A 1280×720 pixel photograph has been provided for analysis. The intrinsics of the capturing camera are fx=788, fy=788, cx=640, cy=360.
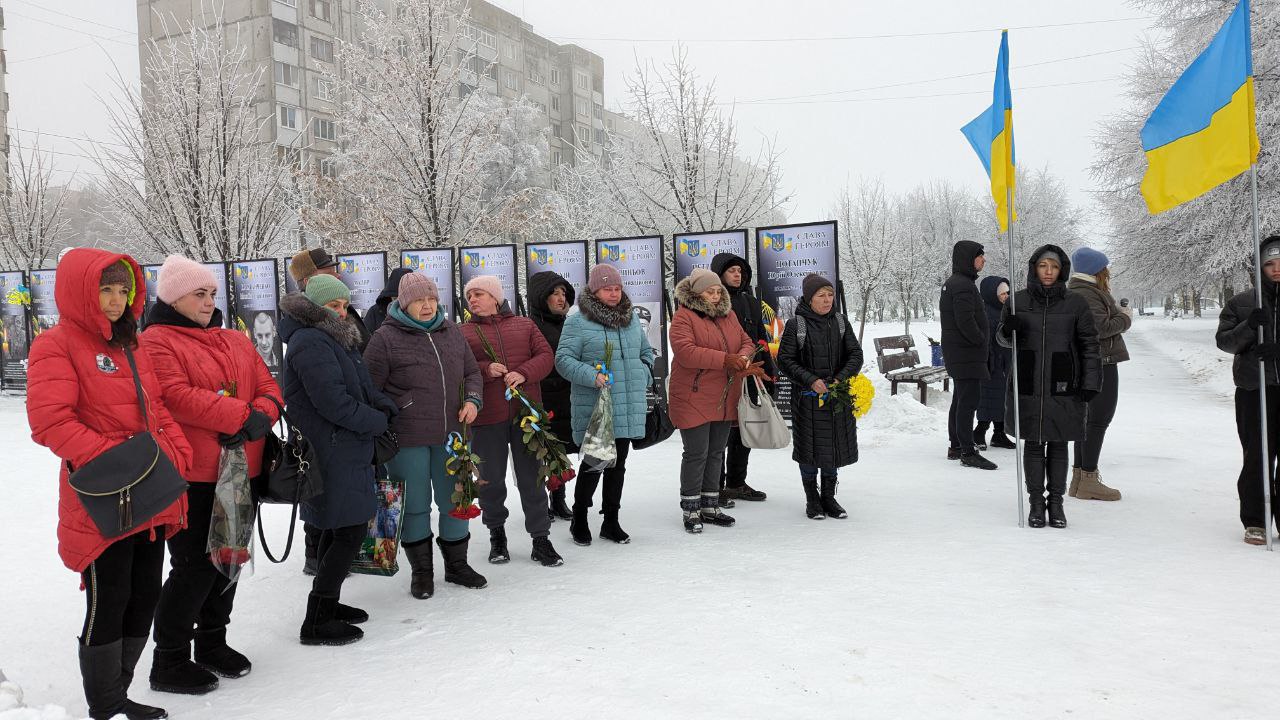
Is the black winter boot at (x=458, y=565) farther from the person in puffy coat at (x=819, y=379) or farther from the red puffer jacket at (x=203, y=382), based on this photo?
the person in puffy coat at (x=819, y=379)

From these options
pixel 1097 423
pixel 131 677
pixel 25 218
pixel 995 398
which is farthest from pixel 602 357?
pixel 25 218

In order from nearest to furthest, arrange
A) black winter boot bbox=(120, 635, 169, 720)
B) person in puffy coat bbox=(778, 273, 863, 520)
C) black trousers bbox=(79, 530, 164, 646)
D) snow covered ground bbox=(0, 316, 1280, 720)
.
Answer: black trousers bbox=(79, 530, 164, 646) < black winter boot bbox=(120, 635, 169, 720) < snow covered ground bbox=(0, 316, 1280, 720) < person in puffy coat bbox=(778, 273, 863, 520)

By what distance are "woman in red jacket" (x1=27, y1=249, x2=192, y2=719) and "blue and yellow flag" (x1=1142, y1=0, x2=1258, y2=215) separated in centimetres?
565

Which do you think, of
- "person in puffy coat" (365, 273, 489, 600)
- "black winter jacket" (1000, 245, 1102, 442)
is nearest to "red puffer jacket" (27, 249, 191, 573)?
"person in puffy coat" (365, 273, 489, 600)

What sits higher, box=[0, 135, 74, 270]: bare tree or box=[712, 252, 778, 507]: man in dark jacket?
box=[0, 135, 74, 270]: bare tree

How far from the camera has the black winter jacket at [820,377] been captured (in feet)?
18.9

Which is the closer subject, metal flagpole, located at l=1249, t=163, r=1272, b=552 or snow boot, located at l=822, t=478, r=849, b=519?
metal flagpole, located at l=1249, t=163, r=1272, b=552

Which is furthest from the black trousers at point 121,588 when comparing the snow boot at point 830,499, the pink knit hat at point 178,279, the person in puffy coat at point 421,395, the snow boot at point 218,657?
the snow boot at point 830,499

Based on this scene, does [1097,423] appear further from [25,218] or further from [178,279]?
[25,218]

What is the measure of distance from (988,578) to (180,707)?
Answer: 4034 millimetres

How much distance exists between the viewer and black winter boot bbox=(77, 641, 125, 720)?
2887mm

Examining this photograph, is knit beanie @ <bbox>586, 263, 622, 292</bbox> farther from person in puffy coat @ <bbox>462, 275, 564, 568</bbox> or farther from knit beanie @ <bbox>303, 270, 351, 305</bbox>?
knit beanie @ <bbox>303, 270, 351, 305</bbox>

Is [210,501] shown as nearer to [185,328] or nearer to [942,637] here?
[185,328]

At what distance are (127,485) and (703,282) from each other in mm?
3723
